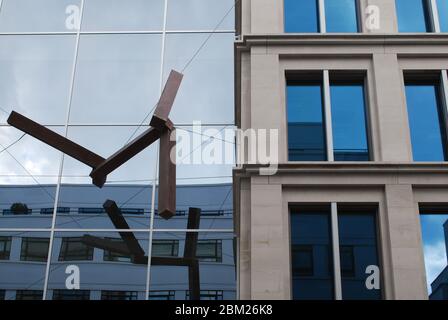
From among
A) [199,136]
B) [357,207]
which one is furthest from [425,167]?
[199,136]

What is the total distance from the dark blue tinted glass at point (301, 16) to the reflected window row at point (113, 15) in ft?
9.02

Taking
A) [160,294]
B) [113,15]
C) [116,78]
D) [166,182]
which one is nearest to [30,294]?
[160,294]

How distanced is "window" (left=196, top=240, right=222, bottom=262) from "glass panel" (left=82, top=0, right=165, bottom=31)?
7174mm

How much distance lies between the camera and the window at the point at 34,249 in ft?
56.8

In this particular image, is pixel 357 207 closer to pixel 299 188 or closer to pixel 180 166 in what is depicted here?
pixel 299 188

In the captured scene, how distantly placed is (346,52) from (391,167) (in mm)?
3395

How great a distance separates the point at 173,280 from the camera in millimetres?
16750

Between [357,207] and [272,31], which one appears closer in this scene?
[357,207]

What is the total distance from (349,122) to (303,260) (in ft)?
12.7

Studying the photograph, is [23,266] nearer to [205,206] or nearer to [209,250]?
[209,250]

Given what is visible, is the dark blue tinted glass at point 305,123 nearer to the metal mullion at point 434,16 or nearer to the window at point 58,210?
the metal mullion at point 434,16

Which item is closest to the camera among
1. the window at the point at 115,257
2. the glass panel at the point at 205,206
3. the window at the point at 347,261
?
the window at the point at 347,261

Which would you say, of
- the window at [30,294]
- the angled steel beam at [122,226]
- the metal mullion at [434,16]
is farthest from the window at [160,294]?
the metal mullion at [434,16]

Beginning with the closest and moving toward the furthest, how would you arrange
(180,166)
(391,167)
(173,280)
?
(391,167)
(173,280)
(180,166)
